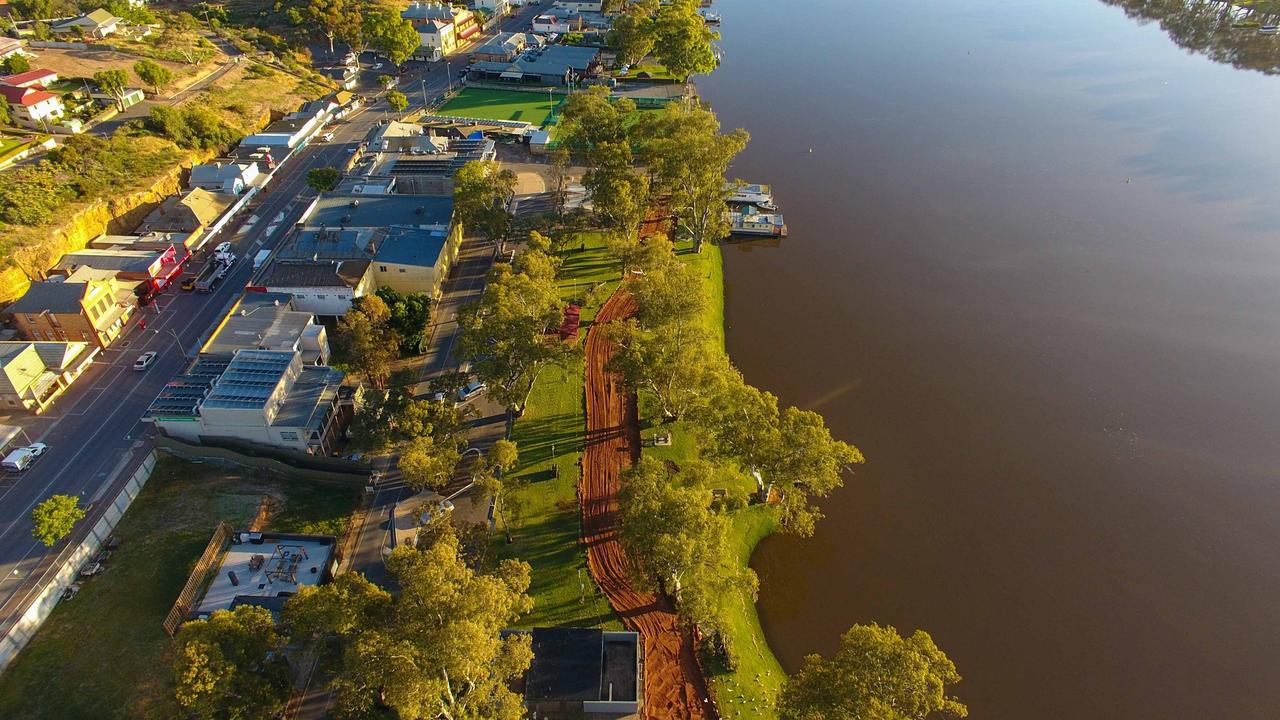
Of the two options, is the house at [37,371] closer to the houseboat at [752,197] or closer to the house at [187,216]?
the house at [187,216]

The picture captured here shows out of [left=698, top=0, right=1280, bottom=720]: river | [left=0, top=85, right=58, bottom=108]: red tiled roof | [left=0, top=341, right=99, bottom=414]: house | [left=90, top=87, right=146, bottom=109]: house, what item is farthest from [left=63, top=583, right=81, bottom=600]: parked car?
[left=90, top=87, right=146, bottom=109]: house

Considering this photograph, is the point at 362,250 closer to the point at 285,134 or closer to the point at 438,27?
the point at 285,134

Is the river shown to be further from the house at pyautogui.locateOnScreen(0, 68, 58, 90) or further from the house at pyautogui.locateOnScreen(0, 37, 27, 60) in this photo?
the house at pyautogui.locateOnScreen(0, 37, 27, 60)

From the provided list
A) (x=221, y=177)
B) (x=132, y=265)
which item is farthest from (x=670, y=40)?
(x=132, y=265)

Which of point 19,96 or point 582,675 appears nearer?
point 582,675

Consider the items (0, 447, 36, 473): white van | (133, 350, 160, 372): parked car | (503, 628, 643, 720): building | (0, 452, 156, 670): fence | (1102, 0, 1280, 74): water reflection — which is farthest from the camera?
(1102, 0, 1280, 74): water reflection

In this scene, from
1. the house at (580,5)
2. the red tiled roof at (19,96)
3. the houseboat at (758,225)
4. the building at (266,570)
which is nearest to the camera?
the building at (266,570)

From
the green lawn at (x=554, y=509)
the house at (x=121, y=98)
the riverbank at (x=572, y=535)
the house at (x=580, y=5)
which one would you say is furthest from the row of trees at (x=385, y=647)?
the house at (x=580, y=5)
